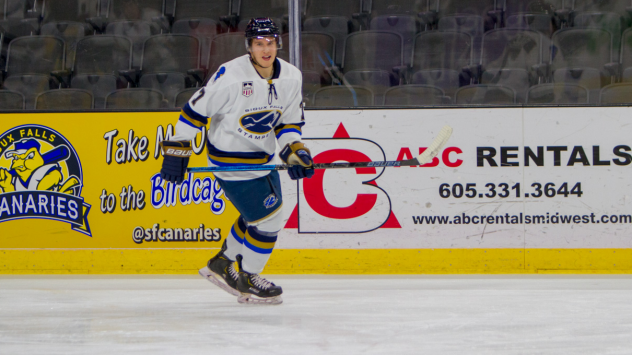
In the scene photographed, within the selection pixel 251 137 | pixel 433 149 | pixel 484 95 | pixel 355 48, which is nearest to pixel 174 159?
pixel 251 137

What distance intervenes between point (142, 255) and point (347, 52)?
199 centimetres

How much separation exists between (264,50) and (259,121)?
0.31 meters

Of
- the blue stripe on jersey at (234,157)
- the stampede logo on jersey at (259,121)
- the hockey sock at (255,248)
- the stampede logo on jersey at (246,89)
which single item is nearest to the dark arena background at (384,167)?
the hockey sock at (255,248)

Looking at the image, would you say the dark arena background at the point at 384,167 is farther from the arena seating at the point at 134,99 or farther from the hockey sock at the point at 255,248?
the hockey sock at the point at 255,248

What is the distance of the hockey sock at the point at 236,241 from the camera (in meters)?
3.12

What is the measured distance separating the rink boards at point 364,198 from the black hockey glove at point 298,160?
1.29 meters

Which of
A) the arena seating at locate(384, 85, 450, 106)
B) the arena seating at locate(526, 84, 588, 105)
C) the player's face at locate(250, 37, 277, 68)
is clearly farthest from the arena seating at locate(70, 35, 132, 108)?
the arena seating at locate(526, 84, 588, 105)

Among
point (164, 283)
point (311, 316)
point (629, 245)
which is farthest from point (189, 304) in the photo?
point (629, 245)

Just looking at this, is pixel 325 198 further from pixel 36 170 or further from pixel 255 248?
pixel 36 170

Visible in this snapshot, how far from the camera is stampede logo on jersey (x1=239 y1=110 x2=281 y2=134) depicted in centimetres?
292

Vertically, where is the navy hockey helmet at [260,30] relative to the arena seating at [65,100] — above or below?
above

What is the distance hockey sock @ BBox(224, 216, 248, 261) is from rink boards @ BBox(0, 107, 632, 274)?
114 cm

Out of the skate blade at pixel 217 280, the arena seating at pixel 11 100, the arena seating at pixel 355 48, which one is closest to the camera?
the skate blade at pixel 217 280

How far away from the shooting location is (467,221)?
→ 4.20 meters
